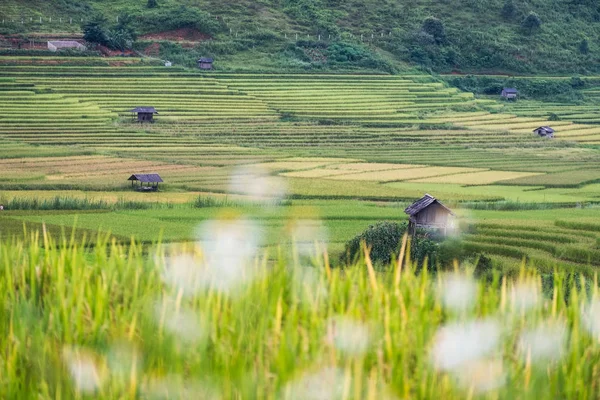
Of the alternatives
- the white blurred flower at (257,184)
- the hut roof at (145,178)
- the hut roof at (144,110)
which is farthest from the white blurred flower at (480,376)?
the hut roof at (144,110)

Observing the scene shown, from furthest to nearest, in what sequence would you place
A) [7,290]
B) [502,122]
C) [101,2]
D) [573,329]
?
[101,2] → [502,122] → [7,290] → [573,329]

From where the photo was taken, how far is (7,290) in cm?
543

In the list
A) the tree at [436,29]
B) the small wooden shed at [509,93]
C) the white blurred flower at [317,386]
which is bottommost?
the white blurred flower at [317,386]

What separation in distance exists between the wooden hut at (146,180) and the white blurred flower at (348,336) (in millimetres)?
24916

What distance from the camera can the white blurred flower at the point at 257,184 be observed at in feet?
94.7

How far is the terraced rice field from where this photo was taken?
29422 mm

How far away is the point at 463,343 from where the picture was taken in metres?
4.70

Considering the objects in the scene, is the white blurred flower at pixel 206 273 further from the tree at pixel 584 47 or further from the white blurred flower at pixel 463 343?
the tree at pixel 584 47

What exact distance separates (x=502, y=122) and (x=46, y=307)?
52694mm

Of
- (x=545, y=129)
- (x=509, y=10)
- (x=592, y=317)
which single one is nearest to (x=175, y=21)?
(x=545, y=129)

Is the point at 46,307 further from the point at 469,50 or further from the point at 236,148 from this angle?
the point at 469,50

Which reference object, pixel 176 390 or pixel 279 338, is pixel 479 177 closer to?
pixel 279 338

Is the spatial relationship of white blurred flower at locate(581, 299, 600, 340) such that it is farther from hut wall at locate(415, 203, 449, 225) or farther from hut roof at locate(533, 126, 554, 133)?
hut roof at locate(533, 126, 554, 133)

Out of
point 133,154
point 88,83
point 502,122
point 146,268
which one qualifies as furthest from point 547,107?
point 146,268
